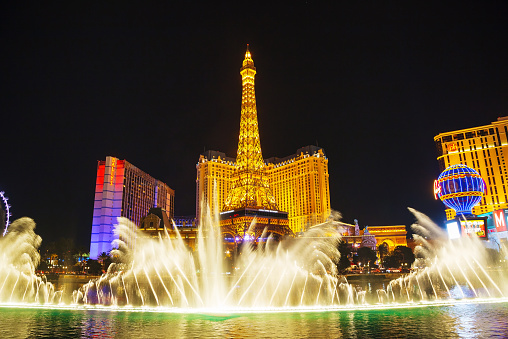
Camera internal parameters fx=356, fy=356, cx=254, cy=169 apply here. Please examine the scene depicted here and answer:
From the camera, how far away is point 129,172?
9450 centimetres

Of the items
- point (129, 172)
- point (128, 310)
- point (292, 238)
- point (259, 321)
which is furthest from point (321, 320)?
point (129, 172)

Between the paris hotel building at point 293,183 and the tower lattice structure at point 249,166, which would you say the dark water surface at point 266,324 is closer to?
the tower lattice structure at point 249,166

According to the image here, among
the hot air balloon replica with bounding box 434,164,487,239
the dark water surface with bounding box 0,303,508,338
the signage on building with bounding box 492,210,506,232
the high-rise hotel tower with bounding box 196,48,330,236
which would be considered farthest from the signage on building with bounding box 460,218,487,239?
the high-rise hotel tower with bounding box 196,48,330,236

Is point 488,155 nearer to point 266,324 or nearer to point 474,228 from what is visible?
point 474,228

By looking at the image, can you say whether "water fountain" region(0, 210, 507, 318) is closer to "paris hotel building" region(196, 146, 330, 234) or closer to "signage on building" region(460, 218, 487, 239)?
"signage on building" region(460, 218, 487, 239)

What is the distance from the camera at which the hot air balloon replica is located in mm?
61731

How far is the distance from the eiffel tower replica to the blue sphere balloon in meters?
42.2

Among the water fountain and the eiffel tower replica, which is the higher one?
the eiffel tower replica

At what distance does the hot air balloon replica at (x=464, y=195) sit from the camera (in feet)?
203

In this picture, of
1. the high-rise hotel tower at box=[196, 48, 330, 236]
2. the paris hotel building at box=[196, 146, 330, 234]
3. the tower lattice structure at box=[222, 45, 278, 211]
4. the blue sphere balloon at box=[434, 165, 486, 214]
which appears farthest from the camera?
the paris hotel building at box=[196, 146, 330, 234]

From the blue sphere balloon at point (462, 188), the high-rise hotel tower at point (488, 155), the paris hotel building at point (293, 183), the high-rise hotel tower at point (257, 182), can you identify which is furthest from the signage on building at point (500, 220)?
the paris hotel building at point (293, 183)

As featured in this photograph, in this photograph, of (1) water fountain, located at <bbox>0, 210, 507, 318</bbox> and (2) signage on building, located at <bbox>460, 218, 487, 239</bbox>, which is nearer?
(1) water fountain, located at <bbox>0, 210, 507, 318</bbox>

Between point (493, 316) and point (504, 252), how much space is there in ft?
173

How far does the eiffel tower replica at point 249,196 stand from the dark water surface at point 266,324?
225ft
